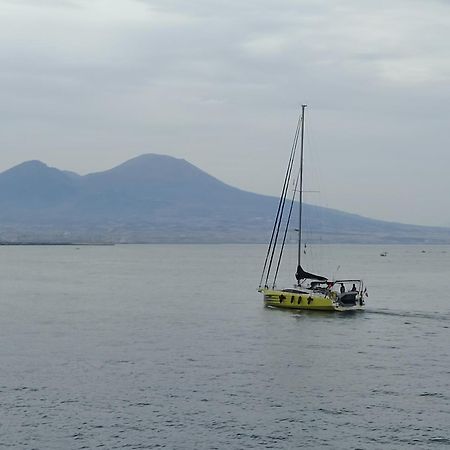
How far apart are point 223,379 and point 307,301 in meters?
24.6

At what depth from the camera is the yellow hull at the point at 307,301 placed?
56.5 m

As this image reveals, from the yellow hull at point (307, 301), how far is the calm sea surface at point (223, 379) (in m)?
0.72

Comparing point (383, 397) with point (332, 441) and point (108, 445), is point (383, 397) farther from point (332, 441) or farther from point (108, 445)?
point (108, 445)

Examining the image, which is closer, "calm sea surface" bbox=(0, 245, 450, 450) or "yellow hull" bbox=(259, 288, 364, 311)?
"calm sea surface" bbox=(0, 245, 450, 450)

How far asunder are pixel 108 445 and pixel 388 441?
8.48 m

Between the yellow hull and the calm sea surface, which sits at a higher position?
the yellow hull

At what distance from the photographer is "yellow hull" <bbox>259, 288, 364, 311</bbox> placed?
5653 centimetres

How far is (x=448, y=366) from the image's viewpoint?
36781mm

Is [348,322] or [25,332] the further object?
[348,322]

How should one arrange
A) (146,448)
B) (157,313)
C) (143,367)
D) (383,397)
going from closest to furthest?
(146,448) → (383,397) → (143,367) → (157,313)

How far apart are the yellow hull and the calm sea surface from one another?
2.35ft

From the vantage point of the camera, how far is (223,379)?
109 feet

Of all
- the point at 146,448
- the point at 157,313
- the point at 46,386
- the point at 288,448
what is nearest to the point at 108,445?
the point at 146,448

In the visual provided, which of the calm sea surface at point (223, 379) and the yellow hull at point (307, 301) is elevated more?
the yellow hull at point (307, 301)
